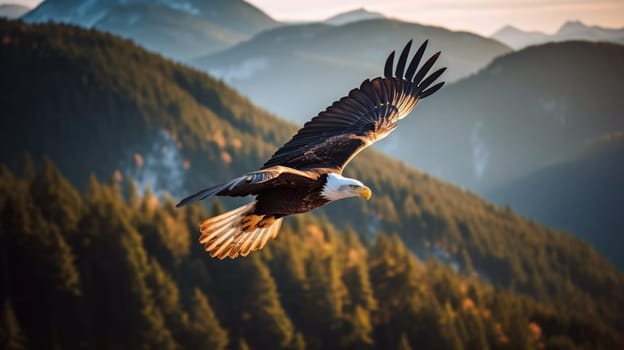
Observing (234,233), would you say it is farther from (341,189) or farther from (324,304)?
(324,304)

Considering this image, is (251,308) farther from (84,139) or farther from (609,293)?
(609,293)

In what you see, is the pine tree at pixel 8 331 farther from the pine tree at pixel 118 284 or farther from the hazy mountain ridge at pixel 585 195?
the hazy mountain ridge at pixel 585 195

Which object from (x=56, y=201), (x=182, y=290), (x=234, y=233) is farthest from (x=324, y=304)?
(x=234, y=233)

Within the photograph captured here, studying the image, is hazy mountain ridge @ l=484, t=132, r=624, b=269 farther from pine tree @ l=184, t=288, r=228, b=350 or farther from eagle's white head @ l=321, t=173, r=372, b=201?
eagle's white head @ l=321, t=173, r=372, b=201

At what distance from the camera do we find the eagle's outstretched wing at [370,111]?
11055 mm

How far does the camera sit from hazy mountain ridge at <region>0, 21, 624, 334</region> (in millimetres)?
99812

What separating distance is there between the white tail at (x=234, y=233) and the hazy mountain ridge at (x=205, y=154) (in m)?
86.7

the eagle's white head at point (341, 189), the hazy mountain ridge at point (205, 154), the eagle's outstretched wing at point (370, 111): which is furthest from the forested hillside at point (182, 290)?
the hazy mountain ridge at point (205, 154)

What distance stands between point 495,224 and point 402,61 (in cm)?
10645

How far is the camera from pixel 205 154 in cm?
10694

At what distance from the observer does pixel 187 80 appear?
130375 millimetres

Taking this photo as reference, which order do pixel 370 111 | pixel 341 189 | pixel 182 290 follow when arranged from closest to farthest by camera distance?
pixel 341 189 → pixel 370 111 → pixel 182 290

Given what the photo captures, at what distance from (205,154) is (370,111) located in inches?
3815

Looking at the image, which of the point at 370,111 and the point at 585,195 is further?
the point at 585,195
